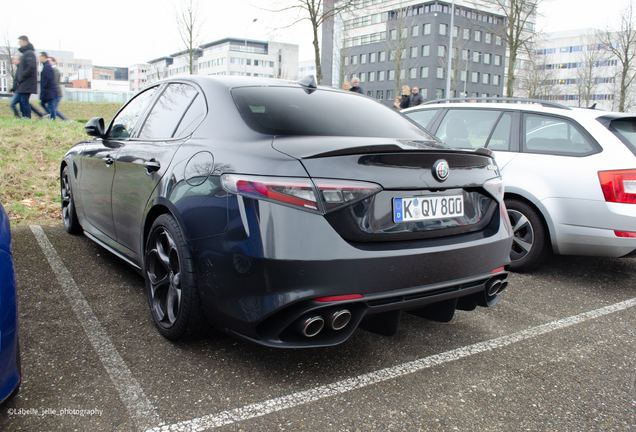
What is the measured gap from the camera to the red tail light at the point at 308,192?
2105 mm

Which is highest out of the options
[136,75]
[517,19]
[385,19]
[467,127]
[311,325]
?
[136,75]

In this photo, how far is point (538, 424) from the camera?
2117mm

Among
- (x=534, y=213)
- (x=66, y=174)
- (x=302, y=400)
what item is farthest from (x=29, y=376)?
(x=534, y=213)

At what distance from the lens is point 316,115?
279 centimetres

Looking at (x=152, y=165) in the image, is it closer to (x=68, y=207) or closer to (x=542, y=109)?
(x=68, y=207)

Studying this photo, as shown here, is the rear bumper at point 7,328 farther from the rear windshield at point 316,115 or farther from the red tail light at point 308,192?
the rear windshield at point 316,115

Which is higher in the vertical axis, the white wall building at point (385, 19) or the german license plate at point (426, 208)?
the white wall building at point (385, 19)

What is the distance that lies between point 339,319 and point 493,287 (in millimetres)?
946

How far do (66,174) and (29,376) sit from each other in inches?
121

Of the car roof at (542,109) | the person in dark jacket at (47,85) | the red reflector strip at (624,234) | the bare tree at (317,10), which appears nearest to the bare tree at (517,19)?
the bare tree at (317,10)

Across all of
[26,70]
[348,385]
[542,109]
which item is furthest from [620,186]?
[26,70]

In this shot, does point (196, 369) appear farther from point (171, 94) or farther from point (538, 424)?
point (171, 94)

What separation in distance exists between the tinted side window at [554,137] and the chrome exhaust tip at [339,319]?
2917 mm

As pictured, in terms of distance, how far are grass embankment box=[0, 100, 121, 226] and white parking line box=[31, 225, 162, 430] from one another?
2.61 m
